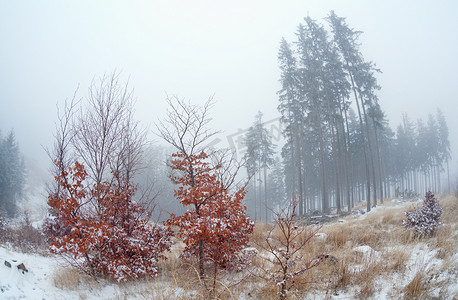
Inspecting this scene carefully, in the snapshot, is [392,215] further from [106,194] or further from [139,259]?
[106,194]

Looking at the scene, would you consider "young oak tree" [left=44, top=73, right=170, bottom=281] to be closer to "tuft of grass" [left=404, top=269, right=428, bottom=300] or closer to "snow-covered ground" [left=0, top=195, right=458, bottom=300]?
"snow-covered ground" [left=0, top=195, right=458, bottom=300]

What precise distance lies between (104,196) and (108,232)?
0.89m

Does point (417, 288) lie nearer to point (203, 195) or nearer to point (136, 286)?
point (203, 195)

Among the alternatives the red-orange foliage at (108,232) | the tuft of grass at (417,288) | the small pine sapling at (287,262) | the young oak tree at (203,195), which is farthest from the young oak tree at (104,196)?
the tuft of grass at (417,288)

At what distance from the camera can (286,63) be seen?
23.0 m

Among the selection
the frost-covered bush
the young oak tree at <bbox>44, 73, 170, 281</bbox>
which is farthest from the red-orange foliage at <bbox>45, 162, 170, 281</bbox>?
the frost-covered bush

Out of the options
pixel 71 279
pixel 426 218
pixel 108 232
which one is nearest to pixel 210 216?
pixel 108 232

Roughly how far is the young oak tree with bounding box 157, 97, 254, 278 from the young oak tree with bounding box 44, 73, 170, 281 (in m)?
0.97

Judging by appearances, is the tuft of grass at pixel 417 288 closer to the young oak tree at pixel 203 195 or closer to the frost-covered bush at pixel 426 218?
the young oak tree at pixel 203 195

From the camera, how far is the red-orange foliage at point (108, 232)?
4.70 meters

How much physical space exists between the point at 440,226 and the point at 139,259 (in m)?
8.52

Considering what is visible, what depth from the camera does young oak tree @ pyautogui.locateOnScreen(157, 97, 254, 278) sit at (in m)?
4.69

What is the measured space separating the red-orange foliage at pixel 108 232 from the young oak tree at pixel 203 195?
934 mm

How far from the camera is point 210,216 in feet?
15.7
